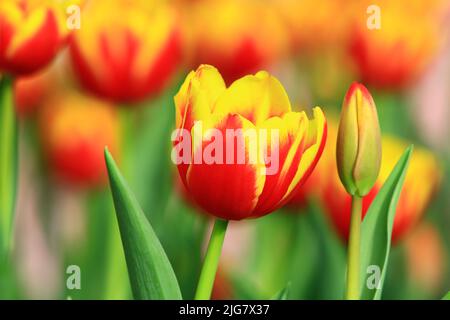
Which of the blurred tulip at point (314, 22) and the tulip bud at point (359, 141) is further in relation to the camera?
the blurred tulip at point (314, 22)

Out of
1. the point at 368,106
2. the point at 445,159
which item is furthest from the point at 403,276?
the point at 368,106

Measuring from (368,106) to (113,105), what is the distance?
193 mm

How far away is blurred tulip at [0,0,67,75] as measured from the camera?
550 mm

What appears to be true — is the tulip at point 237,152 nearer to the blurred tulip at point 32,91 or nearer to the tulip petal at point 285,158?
the tulip petal at point 285,158

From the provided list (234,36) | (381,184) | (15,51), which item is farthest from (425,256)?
(15,51)

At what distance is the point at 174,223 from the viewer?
61cm

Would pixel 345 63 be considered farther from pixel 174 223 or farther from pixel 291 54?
pixel 174 223

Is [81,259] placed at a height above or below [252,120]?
below

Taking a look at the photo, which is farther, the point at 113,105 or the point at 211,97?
the point at 113,105

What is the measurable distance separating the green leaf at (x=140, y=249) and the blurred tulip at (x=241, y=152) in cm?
3

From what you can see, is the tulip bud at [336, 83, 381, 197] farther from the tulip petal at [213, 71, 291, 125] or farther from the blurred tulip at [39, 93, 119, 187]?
the blurred tulip at [39, 93, 119, 187]

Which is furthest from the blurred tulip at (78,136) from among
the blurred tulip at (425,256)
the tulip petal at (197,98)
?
the blurred tulip at (425,256)

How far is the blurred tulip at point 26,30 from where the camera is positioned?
0.55 m

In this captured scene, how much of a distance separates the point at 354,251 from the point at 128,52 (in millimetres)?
195
